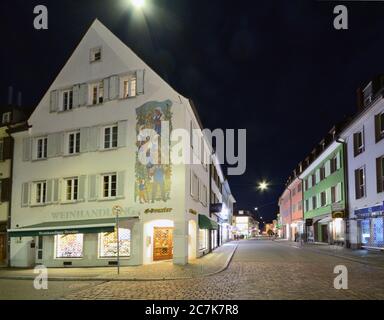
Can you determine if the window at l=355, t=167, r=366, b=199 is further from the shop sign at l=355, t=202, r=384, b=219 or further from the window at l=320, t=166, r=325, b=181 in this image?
the window at l=320, t=166, r=325, b=181

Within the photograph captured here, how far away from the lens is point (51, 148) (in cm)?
2855

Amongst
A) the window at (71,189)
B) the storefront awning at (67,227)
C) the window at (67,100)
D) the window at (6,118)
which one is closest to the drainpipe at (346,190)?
the storefront awning at (67,227)

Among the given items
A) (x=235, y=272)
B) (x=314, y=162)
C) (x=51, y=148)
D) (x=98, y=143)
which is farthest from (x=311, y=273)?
(x=314, y=162)

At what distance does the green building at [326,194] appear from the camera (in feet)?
138

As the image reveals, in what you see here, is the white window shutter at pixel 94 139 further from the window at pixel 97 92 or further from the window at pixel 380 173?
the window at pixel 380 173

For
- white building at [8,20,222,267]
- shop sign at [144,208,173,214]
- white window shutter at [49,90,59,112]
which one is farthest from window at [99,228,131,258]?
white window shutter at [49,90,59,112]

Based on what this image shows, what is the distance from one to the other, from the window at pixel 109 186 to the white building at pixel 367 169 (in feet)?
57.9

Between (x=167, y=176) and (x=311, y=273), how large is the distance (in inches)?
358

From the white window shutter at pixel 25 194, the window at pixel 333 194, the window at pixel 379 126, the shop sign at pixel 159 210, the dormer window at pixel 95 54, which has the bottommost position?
the shop sign at pixel 159 210

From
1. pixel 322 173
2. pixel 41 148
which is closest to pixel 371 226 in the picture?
pixel 322 173

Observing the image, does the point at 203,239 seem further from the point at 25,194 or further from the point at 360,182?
the point at 360,182

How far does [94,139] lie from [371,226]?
21.0 meters

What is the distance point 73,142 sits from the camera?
28.3m

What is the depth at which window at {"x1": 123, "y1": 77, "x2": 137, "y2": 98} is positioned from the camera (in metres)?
26.5
